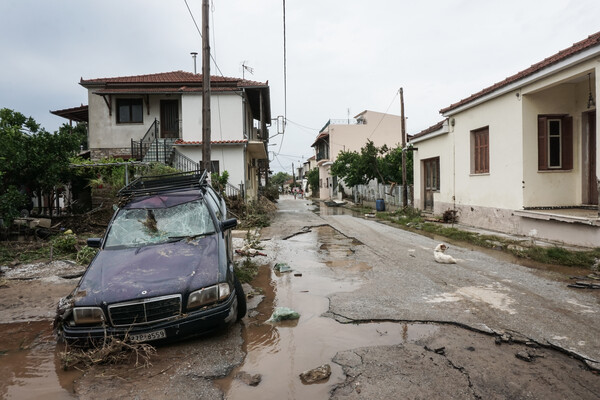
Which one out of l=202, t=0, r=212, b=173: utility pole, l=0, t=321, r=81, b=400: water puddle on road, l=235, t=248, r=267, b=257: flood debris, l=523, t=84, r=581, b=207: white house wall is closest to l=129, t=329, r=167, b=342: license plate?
l=0, t=321, r=81, b=400: water puddle on road

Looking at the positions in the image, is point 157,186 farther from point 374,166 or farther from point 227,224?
point 374,166

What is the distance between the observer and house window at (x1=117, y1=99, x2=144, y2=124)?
21.0 metres

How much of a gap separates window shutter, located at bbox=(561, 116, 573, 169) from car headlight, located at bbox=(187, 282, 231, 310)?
10628mm

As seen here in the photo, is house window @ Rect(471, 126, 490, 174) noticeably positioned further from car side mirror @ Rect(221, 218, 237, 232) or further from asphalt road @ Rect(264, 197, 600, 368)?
car side mirror @ Rect(221, 218, 237, 232)

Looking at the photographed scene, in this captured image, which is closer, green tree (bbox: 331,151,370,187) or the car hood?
the car hood

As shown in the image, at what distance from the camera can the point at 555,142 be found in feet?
35.6

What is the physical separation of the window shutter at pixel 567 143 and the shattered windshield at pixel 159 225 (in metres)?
10.2

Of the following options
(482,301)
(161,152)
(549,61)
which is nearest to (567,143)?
(549,61)

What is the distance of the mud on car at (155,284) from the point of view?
389 cm

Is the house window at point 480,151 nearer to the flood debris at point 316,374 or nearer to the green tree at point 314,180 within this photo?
the flood debris at point 316,374

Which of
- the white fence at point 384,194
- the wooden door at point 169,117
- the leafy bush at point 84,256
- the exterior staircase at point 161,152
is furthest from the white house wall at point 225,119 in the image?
the leafy bush at point 84,256

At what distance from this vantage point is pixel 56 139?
1118 centimetres

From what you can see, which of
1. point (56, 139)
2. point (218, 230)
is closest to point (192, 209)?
point (218, 230)

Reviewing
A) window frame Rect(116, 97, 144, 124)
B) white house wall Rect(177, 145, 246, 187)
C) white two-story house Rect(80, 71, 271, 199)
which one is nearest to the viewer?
white two-story house Rect(80, 71, 271, 199)
